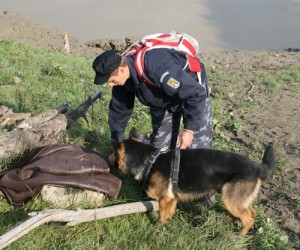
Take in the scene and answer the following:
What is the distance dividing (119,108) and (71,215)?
1.39 m

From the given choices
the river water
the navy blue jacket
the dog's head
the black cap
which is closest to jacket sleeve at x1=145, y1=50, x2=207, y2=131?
the navy blue jacket

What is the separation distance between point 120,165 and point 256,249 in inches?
61.6

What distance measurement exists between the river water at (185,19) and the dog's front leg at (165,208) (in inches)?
396

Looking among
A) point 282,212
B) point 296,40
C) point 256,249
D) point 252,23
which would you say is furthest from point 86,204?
point 252,23

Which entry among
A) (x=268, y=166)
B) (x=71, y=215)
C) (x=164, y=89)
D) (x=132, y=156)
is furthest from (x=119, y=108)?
(x=268, y=166)

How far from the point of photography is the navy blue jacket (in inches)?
131

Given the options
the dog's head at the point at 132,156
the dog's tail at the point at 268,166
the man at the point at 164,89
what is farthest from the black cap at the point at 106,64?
the dog's tail at the point at 268,166

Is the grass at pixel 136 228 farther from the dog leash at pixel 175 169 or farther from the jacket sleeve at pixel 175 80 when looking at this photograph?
the jacket sleeve at pixel 175 80

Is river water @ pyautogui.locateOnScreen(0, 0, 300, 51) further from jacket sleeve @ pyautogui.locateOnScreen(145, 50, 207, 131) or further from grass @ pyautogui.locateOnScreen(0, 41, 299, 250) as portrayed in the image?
jacket sleeve @ pyautogui.locateOnScreen(145, 50, 207, 131)

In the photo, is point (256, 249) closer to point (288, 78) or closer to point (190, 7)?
point (288, 78)

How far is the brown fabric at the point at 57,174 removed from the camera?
148 inches

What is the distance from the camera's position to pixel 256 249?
3678 millimetres

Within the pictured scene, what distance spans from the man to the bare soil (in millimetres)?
1192

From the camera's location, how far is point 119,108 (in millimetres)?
4266
